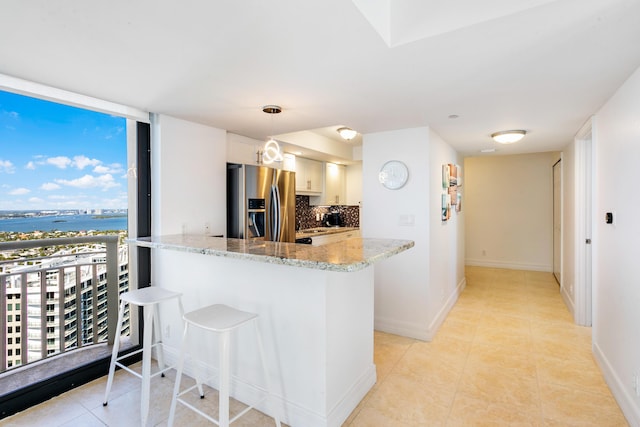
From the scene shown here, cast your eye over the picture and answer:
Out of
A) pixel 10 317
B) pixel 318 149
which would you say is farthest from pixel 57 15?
pixel 318 149

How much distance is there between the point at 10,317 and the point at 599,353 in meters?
4.70

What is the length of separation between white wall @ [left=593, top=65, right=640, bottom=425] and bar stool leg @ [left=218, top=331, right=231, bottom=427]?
2376mm

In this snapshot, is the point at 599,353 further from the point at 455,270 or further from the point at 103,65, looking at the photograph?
the point at 103,65

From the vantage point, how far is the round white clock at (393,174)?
3.41 m

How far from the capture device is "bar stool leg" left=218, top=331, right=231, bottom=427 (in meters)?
1.60

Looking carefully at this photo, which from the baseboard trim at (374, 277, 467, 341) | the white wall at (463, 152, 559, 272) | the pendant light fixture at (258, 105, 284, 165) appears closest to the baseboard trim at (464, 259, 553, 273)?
the white wall at (463, 152, 559, 272)

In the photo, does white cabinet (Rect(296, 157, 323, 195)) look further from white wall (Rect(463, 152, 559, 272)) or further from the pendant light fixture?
white wall (Rect(463, 152, 559, 272))

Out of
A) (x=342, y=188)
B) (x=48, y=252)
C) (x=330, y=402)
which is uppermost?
(x=342, y=188)

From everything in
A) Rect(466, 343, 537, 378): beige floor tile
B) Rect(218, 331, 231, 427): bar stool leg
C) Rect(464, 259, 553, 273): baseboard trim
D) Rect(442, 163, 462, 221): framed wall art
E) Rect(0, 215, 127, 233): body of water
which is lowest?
Rect(466, 343, 537, 378): beige floor tile

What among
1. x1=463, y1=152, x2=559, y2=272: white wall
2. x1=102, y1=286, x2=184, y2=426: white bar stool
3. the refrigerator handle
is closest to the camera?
x1=102, y1=286, x2=184, y2=426: white bar stool

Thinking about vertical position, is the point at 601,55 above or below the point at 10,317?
above

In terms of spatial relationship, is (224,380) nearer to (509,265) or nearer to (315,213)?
(315,213)

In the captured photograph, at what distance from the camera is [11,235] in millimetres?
2320

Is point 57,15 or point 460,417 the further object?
point 460,417
